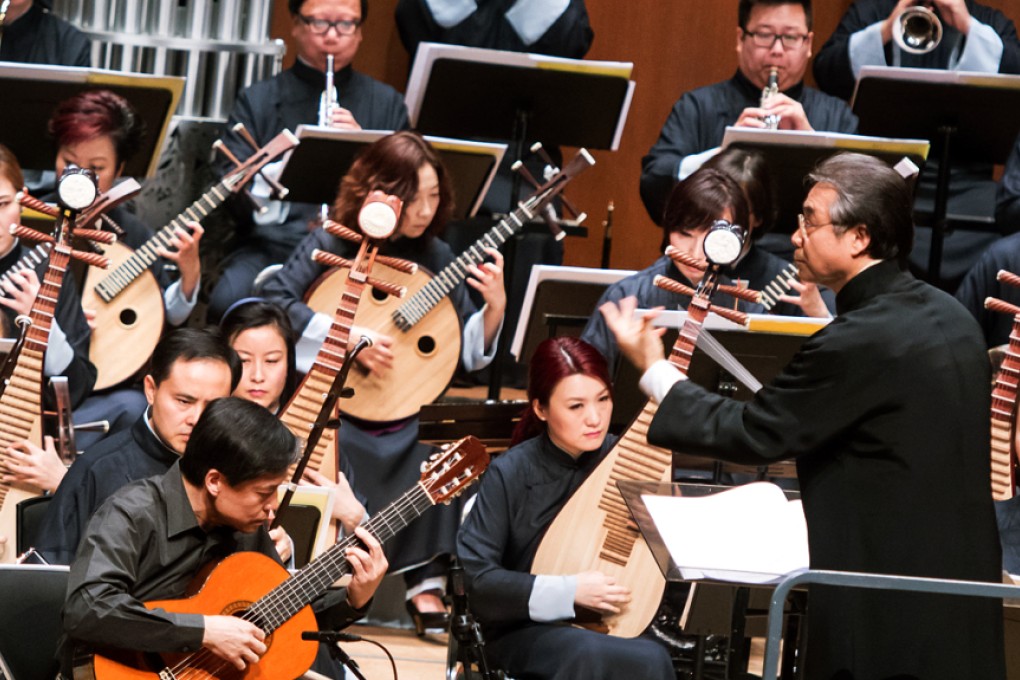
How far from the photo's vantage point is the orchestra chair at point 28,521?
13.0 ft

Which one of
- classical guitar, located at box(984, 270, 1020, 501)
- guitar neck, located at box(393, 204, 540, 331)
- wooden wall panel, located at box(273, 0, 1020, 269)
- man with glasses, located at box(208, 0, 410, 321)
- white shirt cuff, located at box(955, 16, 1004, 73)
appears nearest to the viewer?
classical guitar, located at box(984, 270, 1020, 501)

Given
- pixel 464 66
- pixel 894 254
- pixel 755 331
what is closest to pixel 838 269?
pixel 894 254

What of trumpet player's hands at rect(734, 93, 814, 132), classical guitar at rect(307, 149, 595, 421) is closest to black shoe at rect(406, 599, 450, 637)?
classical guitar at rect(307, 149, 595, 421)

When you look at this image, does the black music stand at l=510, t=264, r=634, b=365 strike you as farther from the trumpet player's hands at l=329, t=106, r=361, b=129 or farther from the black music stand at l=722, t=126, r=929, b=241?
→ the trumpet player's hands at l=329, t=106, r=361, b=129

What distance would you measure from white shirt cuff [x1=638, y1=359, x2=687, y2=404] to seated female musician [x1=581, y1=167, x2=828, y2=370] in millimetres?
1524

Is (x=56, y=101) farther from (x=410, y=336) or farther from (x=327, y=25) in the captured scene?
(x=410, y=336)

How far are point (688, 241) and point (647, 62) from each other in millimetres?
3429

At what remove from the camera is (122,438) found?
3918 millimetres

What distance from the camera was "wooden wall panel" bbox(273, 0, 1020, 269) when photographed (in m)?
8.06

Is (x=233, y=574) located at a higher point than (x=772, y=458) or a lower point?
lower

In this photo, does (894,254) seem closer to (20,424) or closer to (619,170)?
(20,424)

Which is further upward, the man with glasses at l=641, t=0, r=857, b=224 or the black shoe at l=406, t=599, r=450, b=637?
the man with glasses at l=641, t=0, r=857, b=224

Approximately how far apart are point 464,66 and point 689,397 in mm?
2817

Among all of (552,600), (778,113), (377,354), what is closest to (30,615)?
(552,600)
